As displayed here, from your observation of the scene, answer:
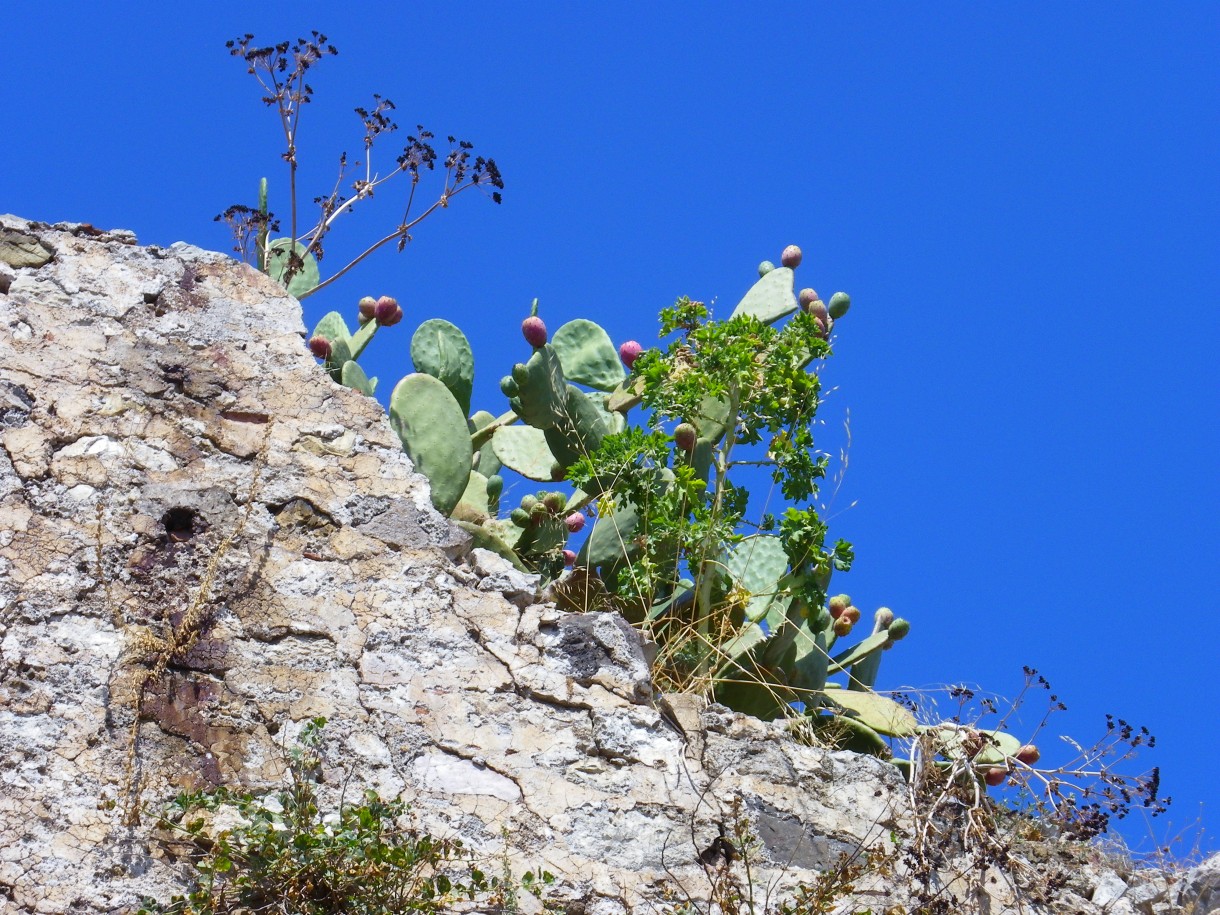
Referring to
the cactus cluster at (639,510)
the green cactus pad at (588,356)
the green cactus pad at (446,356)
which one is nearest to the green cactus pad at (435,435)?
the cactus cluster at (639,510)

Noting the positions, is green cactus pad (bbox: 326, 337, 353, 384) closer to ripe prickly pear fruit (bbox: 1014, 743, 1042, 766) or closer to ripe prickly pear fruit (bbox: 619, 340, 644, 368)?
ripe prickly pear fruit (bbox: 619, 340, 644, 368)

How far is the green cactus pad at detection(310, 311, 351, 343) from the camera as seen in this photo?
5.93 metres

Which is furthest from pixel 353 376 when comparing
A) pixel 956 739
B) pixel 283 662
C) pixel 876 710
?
pixel 956 739

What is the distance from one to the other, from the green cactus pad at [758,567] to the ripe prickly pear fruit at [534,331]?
1.01 metres

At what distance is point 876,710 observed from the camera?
4.90 metres

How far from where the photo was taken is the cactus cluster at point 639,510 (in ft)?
A: 15.3

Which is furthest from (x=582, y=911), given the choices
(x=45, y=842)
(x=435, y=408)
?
(x=435, y=408)

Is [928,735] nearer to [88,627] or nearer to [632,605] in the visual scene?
[632,605]

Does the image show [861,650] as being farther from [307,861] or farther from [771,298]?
[307,861]

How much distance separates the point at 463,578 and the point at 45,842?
1.21 m

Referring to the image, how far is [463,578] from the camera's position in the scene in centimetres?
394

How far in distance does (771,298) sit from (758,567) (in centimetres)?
124

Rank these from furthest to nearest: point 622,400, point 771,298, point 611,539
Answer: point 771,298 → point 622,400 → point 611,539

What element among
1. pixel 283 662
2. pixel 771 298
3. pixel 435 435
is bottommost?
pixel 283 662
